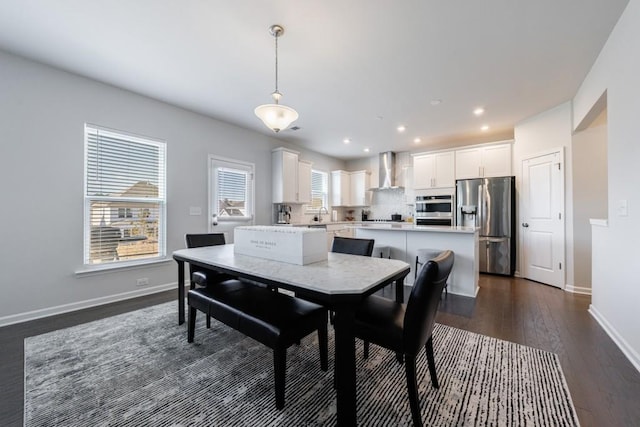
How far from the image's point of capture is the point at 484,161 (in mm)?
4957

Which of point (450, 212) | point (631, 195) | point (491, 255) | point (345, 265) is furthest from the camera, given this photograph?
point (450, 212)

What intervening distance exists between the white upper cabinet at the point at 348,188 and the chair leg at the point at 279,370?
19.0 ft

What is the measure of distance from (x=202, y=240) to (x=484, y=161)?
17.1 feet

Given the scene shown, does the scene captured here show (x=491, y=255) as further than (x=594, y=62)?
Yes

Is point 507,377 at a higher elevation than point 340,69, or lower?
lower

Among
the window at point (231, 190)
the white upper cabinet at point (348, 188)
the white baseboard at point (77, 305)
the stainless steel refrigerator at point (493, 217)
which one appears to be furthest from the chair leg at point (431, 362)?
the white upper cabinet at point (348, 188)

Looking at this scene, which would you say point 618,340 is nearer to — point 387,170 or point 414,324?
point 414,324

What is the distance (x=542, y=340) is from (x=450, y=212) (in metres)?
3.37

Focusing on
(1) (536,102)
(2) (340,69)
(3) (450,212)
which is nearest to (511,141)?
(1) (536,102)

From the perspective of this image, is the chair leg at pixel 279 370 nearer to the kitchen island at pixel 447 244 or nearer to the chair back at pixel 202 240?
the chair back at pixel 202 240

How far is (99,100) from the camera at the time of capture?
3061 mm

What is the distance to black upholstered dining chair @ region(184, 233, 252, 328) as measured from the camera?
79.1 inches

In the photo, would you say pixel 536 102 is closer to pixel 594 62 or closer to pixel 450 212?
pixel 594 62

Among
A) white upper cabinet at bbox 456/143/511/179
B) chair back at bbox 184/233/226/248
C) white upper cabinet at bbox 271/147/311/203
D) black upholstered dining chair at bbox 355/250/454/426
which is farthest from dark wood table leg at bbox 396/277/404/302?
white upper cabinet at bbox 456/143/511/179
